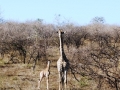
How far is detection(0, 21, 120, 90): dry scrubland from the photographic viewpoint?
15367mm

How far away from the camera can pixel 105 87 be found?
14.7m

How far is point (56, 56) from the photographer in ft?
111

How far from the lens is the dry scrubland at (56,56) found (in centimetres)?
1537

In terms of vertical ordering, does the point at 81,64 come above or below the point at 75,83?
above

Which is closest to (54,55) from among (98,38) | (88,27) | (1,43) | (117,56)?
(1,43)

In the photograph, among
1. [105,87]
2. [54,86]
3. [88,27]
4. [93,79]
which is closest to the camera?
[105,87]

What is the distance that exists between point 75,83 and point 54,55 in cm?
1596

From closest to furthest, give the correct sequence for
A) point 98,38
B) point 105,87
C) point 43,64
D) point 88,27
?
point 105,87
point 43,64
point 98,38
point 88,27

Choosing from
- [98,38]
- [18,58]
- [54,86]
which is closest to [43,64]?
[18,58]

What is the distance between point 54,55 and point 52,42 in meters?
2.81

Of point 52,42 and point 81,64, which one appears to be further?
point 52,42

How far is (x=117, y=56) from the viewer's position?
48.6 feet

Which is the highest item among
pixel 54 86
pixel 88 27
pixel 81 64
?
pixel 88 27

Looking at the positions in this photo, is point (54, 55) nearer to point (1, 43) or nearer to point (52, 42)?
point (52, 42)
